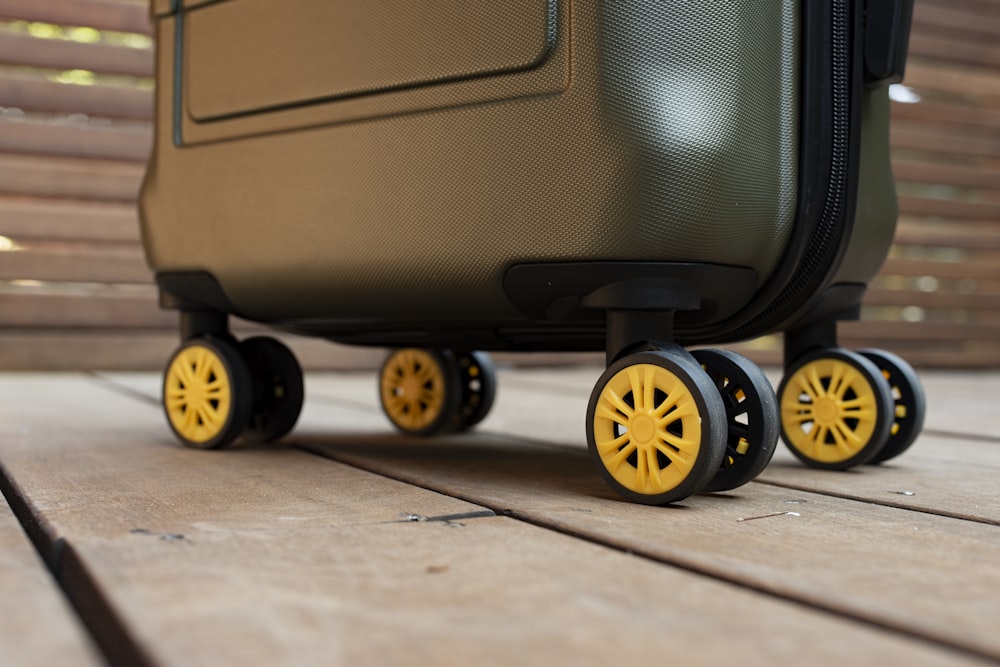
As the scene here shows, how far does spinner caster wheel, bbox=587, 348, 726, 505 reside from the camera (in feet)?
2.97

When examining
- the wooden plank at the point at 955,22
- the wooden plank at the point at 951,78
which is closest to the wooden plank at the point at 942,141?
the wooden plank at the point at 951,78

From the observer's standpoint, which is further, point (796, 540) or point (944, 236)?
point (944, 236)

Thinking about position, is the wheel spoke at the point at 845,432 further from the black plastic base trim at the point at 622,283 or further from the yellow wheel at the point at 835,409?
the black plastic base trim at the point at 622,283

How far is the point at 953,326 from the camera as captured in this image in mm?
4328

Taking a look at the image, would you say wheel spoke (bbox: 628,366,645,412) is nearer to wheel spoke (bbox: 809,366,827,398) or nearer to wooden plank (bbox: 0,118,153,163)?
wheel spoke (bbox: 809,366,827,398)

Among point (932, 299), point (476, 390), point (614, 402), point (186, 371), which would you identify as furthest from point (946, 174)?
point (614, 402)

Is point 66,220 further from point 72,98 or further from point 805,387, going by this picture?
point 805,387

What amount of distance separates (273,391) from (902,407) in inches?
29.3

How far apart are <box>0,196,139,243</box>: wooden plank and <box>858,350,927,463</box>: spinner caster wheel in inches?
98.5

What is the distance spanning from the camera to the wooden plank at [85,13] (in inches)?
127

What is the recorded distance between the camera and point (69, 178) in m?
3.27

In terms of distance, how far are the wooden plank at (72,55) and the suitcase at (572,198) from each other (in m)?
2.12

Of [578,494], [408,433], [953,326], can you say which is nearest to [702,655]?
[578,494]

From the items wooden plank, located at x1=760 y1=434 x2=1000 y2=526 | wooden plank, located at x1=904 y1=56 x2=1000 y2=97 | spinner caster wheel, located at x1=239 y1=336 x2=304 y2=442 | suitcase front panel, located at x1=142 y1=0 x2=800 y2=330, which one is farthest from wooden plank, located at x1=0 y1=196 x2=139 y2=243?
wooden plank, located at x1=904 y1=56 x2=1000 y2=97
